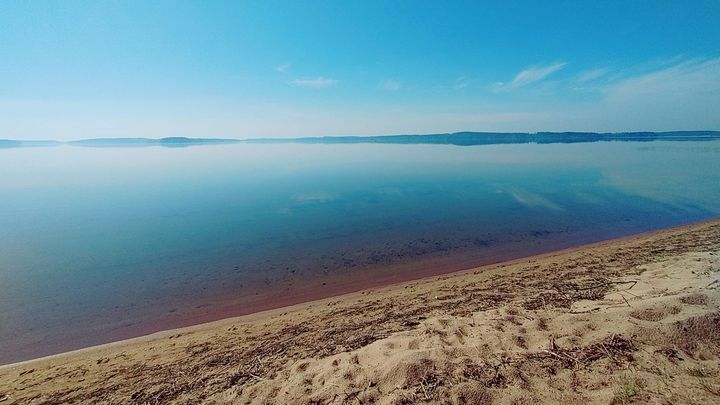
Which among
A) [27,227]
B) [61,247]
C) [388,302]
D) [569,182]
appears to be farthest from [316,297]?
[569,182]

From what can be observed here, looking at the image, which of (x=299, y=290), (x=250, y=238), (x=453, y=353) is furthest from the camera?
(x=250, y=238)

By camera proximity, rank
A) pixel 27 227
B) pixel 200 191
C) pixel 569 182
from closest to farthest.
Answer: pixel 27 227 < pixel 200 191 < pixel 569 182

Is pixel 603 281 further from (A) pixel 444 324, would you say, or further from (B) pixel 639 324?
(A) pixel 444 324

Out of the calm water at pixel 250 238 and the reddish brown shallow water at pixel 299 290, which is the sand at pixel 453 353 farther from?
the calm water at pixel 250 238

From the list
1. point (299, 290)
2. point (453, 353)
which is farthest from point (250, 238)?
point (453, 353)

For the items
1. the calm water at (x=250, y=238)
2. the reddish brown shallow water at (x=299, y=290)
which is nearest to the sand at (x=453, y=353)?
→ the reddish brown shallow water at (x=299, y=290)

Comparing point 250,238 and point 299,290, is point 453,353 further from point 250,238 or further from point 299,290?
point 250,238
